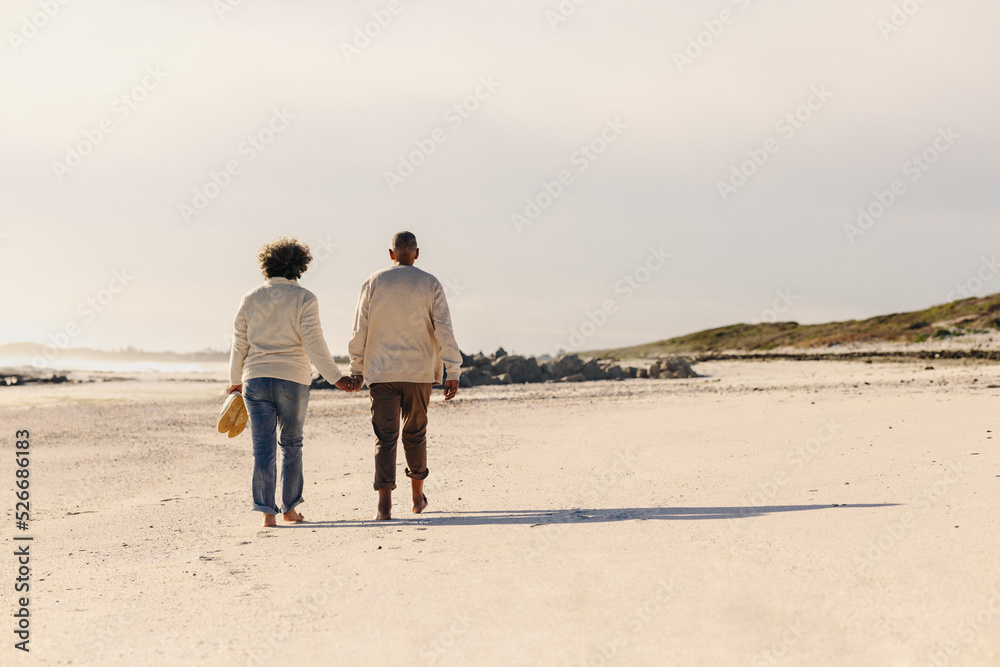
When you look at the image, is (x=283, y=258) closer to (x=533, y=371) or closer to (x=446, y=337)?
(x=446, y=337)

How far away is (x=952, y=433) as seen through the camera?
744cm

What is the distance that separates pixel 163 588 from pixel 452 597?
160 cm

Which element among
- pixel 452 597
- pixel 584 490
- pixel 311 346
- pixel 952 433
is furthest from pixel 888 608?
pixel 952 433

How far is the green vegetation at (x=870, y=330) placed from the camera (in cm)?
3988

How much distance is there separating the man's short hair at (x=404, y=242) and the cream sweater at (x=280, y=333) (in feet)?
2.52

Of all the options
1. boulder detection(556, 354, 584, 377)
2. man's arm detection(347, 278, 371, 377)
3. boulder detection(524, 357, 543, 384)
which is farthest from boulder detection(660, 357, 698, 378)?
man's arm detection(347, 278, 371, 377)

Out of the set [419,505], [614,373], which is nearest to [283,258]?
[419,505]

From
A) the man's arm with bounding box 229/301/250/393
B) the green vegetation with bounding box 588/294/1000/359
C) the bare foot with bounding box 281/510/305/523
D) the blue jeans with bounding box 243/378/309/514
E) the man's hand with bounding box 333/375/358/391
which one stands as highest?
the green vegetation with bounding box 588/294/1000/359

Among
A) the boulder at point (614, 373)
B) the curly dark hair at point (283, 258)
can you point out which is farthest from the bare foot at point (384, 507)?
the boulder at point (614, 373)

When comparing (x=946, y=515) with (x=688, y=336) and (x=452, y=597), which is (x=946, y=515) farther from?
(x=688, y=336)

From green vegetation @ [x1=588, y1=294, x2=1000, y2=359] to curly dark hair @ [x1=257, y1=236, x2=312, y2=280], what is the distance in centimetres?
3976

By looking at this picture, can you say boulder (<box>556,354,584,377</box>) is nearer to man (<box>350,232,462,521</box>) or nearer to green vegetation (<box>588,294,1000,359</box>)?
man (<box>350,232,462,521</box>)

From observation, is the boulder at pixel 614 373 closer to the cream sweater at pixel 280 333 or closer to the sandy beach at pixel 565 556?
the sandy beach at pixel 565 556

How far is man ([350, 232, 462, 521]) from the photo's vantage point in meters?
5.89
